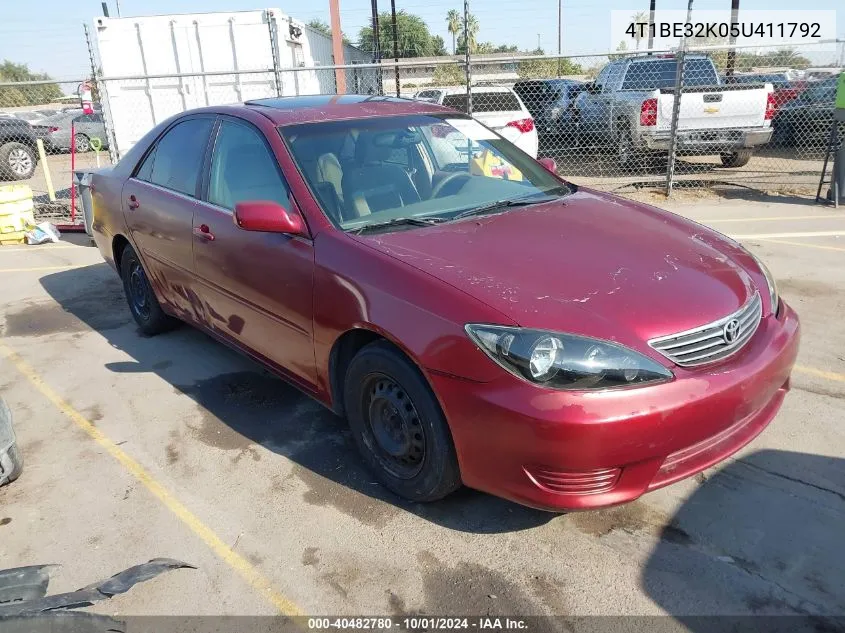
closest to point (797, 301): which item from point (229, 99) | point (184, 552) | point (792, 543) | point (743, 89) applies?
point (792, 543)

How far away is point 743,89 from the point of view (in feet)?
33.6

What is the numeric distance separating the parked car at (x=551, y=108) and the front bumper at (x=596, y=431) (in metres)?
12.1

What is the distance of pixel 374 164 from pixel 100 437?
212cm

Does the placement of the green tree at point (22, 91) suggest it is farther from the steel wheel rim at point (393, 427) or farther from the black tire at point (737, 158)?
the steel wheel rim at point (393, 427)

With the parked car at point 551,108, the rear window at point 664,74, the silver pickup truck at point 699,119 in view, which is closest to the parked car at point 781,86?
the rear window at point 664,74

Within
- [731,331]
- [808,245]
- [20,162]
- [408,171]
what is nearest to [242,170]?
[408,171]

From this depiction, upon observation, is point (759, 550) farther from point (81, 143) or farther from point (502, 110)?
point (81, 143)

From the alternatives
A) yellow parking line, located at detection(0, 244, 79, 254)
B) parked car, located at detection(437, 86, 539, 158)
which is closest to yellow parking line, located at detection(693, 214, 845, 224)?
parked car, located at detection(437, 86, 539, 158)

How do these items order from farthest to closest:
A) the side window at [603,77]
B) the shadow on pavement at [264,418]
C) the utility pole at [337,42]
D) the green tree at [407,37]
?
1. the green tree at [407,37]
2. the utility pole at [337,42]
3. the side window at [603,77]
4. the shadow on pavement at [264,418]

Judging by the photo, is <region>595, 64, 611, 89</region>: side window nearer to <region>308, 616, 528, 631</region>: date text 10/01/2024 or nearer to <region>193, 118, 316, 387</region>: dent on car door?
<region>193, 118, 316, 387</region>: dent on car door

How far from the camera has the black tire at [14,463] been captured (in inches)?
128

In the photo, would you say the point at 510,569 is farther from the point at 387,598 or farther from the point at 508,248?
the point at 508,248

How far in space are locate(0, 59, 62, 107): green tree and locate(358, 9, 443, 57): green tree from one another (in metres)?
23.9

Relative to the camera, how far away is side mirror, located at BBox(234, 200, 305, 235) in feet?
10.1
